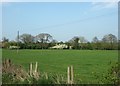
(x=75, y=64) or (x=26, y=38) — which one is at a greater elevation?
(x=26, y=38)

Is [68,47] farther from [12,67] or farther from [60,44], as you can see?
[12,67]

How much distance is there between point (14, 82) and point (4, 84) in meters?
0.47

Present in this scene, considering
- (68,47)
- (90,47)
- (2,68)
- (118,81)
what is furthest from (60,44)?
(118,81)

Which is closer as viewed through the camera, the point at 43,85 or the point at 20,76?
the point at 43,85

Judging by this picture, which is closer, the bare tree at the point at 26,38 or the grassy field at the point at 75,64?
the grassy field at the point at 75,64

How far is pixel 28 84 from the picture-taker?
31.1 ft

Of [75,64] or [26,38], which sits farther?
[26,38]

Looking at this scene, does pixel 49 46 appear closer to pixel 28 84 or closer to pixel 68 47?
pixel 68 47

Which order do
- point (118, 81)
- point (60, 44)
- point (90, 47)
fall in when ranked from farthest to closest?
point (60, 44), point (90, 47), point (118, 81)

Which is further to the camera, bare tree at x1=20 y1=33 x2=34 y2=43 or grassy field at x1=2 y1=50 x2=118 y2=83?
bare tree at x1=20 y1=33 x2=34 y2=43

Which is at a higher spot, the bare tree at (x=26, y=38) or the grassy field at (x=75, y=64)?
the bare tree at (x=26, y=38)

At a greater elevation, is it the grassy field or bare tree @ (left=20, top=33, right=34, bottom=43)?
bare tree @ (left=20, top=33, right=34, bottom=43)

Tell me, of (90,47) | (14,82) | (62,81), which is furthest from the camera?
(90,47)

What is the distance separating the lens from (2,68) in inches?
539
